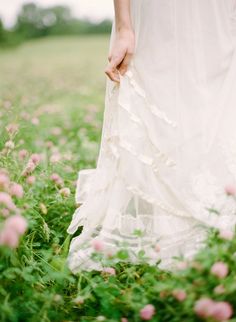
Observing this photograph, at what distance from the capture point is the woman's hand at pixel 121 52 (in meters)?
1.71

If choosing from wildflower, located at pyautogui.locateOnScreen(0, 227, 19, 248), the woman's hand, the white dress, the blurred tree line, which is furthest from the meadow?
the blurred tree line

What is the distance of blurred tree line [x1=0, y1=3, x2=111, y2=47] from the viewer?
2644 centimetres

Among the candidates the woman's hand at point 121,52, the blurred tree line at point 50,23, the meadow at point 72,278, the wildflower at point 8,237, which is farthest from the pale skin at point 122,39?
the blurred tree line at point 50,23

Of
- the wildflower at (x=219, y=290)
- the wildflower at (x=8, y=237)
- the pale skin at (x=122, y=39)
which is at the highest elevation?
the pale skin at (x=122, y=39)

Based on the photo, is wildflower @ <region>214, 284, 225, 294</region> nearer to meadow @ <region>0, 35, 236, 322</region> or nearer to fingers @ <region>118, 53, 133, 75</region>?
meadow @ <region>0, 35, 236, 322</region>

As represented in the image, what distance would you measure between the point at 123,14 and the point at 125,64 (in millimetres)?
175

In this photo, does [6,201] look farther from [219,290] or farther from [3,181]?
[219,290]

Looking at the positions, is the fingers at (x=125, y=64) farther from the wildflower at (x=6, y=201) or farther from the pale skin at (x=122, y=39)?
the wildflower at (x=6, y=201)

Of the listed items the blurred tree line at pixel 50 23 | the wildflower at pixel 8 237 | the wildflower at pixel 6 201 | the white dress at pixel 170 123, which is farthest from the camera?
the blurred tree line at pixel 50 23

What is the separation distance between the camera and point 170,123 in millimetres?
1708

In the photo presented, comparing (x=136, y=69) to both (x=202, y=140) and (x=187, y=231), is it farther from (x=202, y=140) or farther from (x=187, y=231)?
(x=187, y=231)

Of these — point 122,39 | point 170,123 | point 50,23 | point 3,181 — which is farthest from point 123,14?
point 50,23

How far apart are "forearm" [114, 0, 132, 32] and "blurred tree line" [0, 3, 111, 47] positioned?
23.2 metres

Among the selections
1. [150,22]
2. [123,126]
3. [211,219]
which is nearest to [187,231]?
[211,219]
